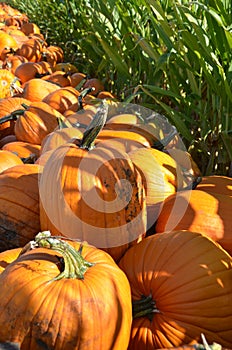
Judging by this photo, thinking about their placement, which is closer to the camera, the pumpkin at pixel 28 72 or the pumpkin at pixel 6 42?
the pumpkin at pixel 28 72

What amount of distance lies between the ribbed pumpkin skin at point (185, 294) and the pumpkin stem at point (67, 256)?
260 mm

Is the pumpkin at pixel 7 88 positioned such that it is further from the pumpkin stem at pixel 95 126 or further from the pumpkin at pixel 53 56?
the pumpkin stem at pixel 95 126

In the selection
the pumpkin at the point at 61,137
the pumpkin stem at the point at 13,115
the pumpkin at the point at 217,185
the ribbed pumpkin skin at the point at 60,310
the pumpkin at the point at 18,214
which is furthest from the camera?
the pumpkin stem at the point at 13,115

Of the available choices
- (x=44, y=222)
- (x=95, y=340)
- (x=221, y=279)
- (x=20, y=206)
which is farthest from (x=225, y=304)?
(x=20, y=206)

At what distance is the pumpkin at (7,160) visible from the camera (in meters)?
2.52

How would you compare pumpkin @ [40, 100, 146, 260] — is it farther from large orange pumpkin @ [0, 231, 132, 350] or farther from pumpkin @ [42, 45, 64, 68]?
pumpkin @ [42, 45, 64, 68]

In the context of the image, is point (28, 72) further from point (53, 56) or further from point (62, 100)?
point (62, 100)

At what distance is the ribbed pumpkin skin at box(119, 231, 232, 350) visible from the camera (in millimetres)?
1432

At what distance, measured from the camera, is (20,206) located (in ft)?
6.35

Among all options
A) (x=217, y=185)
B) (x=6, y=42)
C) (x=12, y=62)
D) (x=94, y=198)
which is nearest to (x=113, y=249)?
(x=94, y=198)

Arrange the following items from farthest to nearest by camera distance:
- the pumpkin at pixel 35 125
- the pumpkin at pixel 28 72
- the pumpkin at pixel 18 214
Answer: the pumpkin at pixel 28 72, the pumpkin at pixel 35 125, the pumpkin at pixel 18 214

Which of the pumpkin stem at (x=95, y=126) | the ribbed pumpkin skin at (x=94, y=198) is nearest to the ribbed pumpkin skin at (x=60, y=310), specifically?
the ribbed pumpkin skin at (x=94, y=198)

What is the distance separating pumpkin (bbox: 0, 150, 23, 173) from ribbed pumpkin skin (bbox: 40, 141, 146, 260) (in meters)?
0.82

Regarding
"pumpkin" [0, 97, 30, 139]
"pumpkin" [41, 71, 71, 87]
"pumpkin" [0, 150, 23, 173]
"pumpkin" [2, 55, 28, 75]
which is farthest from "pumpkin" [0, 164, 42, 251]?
"pumpkin" [2, 55, 28, 75]
